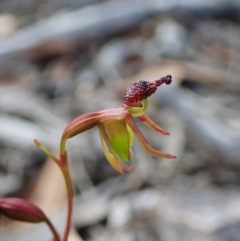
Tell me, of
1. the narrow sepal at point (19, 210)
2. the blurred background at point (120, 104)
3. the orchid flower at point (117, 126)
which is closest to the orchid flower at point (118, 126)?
the orchid flower at point (117, 126)

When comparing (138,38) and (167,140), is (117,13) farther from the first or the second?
(167,140)

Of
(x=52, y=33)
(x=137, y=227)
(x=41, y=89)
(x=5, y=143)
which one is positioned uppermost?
(x=52, y=33)

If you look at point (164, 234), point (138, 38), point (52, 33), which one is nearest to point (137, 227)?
point (164, 234)

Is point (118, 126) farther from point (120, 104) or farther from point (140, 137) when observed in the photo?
point (120, 104)

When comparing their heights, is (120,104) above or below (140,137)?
above

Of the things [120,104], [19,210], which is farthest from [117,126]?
[120,104]

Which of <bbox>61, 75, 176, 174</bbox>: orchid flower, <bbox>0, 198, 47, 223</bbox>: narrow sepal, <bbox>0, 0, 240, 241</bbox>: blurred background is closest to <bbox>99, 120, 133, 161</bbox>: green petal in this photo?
<bbox>61, 75, 176, 174</bbox>: orchid flower
